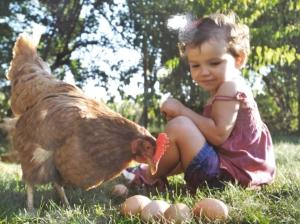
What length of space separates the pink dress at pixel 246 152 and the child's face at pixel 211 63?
0.45 ft

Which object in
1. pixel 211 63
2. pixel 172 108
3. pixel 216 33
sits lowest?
pixel 172 108

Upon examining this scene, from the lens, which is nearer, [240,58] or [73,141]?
[73,141]

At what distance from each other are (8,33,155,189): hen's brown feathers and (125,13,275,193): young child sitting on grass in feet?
0.79

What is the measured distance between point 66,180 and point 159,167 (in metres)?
0.60

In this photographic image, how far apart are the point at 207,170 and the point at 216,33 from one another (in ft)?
2.49

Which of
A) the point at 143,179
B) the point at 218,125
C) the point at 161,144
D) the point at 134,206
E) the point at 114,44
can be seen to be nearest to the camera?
the point at 134,206

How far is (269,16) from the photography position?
7.09 meters

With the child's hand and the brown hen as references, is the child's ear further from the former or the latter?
the brown hen

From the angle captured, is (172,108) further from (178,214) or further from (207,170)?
(178,214)

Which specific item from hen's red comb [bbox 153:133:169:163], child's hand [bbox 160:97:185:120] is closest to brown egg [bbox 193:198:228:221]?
hen's red comb [bbox 153:133:169:163]

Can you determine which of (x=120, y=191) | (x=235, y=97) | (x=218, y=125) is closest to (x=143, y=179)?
(x=120, y=191)

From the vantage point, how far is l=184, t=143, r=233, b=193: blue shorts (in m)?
2.60

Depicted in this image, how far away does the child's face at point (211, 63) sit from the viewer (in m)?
2.65

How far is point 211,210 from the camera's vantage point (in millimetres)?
1937
